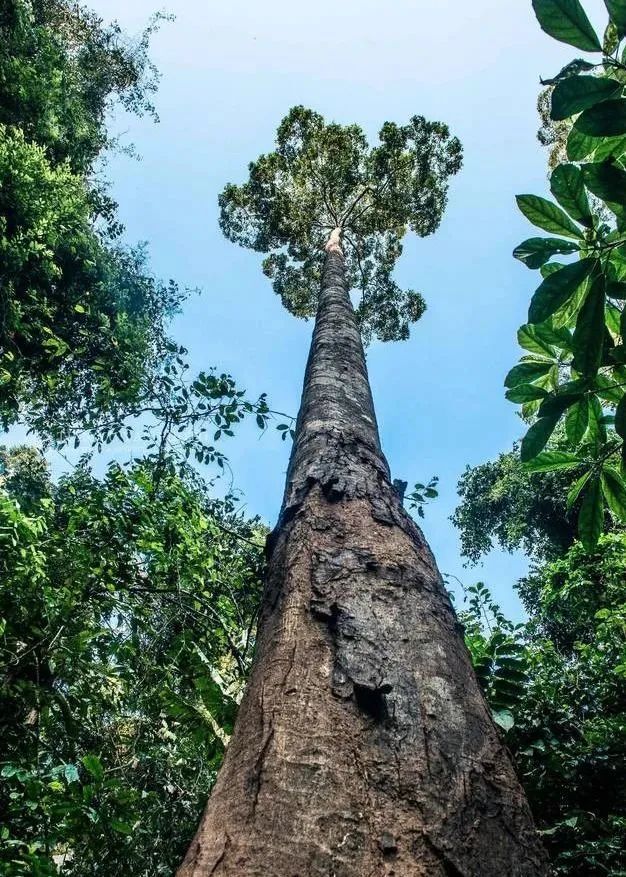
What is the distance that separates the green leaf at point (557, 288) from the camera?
1.22 metres

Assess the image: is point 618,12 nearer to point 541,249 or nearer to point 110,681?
point 541,249

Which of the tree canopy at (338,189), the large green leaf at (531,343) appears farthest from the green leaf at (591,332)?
the tree canopy at (338,189)

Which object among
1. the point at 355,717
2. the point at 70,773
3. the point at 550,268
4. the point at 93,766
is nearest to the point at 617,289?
the point at 550,268

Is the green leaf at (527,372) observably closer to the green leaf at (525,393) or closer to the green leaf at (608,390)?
the green leaf at (525,393)

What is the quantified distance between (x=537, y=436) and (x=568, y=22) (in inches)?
37.2

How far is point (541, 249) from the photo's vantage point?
4.49 ft

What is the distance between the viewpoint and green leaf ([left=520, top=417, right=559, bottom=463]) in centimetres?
144

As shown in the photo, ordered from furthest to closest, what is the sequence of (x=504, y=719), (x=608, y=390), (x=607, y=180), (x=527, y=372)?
(x=504, y=719)
(x=527, y=372)
(x=608, y=390)
(x=607, y=180)

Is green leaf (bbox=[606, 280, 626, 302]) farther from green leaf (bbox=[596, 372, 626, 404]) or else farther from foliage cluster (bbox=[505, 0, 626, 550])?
green leaf (bbox=[596, 372, 626, 404])

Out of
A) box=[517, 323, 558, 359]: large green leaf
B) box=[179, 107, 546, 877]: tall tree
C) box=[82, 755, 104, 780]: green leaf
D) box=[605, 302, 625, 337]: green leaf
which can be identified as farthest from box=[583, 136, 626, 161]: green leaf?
box=[82, 755, 104, 780]: green leaf

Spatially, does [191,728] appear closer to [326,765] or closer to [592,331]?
[326,765]

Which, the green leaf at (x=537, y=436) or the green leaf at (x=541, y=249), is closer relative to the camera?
the green leaf at (x=541, y=249)

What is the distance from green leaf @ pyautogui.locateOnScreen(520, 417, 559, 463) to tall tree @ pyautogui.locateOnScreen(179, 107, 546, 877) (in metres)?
0.40

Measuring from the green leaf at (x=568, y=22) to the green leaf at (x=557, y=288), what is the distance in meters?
0.43
